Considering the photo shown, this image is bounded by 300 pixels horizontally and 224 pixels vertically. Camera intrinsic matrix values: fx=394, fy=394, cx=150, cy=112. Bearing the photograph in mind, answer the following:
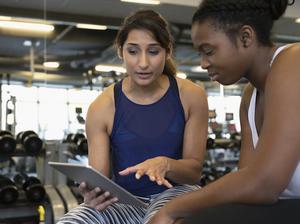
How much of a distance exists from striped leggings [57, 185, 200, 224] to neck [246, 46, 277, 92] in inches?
18.2

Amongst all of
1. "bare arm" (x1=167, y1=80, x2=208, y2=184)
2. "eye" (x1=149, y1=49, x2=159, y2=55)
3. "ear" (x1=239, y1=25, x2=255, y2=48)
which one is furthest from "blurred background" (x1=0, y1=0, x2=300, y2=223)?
"ear" (x1=239, y1=25, x2=255, y2=48)

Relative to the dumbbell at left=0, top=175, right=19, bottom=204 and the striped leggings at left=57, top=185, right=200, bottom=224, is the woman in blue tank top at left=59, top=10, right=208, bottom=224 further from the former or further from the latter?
the dumbbell at left=0, top=175, right=19, bottom=204

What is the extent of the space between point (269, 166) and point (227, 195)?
104 mm

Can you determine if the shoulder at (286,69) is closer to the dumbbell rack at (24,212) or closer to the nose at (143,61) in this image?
the nose at (143,61)

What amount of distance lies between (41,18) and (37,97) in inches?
40.8

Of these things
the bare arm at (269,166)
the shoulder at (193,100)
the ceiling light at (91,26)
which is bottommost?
the bare arm at (269,166)

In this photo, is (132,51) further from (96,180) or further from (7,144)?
(7,144)

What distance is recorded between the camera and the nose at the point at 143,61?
4.86 ft

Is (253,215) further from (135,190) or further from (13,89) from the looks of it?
(13,89)

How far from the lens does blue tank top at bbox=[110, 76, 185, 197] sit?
1.48m

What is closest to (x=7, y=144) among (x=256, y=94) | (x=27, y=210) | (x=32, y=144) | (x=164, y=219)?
(x=32, y=144)

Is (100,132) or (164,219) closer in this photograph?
(164,219)

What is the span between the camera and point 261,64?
3.40 ft

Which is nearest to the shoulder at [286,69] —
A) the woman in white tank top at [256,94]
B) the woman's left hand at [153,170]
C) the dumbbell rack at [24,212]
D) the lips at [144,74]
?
the woman in white tank top at [256,94]
